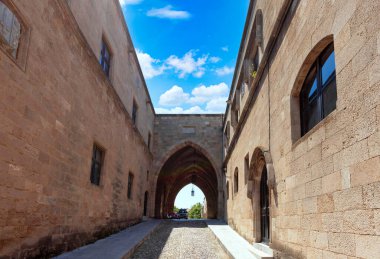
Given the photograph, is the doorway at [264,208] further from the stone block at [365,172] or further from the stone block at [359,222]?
the stone block at [365,172]

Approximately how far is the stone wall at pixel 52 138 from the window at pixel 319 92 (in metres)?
3.86

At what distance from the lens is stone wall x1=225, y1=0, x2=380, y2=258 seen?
9.37ft

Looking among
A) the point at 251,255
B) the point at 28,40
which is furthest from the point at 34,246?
the point at 251,255

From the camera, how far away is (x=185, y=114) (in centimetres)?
2253

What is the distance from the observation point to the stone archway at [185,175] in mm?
24797

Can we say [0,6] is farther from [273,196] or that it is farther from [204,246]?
[204,246]

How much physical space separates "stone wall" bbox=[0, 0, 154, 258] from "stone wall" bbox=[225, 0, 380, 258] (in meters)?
3.72

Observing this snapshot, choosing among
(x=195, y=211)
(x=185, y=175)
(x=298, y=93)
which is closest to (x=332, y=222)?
(x=298, y=93)

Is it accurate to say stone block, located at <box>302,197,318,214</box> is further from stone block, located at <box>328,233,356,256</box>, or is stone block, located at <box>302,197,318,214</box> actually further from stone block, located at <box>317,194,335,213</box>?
stone block, located at <box>328,233,356,256</box>

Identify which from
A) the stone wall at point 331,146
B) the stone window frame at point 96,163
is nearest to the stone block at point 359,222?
the stone wall at point 331,146

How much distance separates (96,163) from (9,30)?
16.2 ft

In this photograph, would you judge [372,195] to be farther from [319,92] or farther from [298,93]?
[298,93]

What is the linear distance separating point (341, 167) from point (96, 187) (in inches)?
252

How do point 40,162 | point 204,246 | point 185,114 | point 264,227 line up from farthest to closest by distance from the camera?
point 185,114 < point 204,246 < point 264,227 < point 40,162
